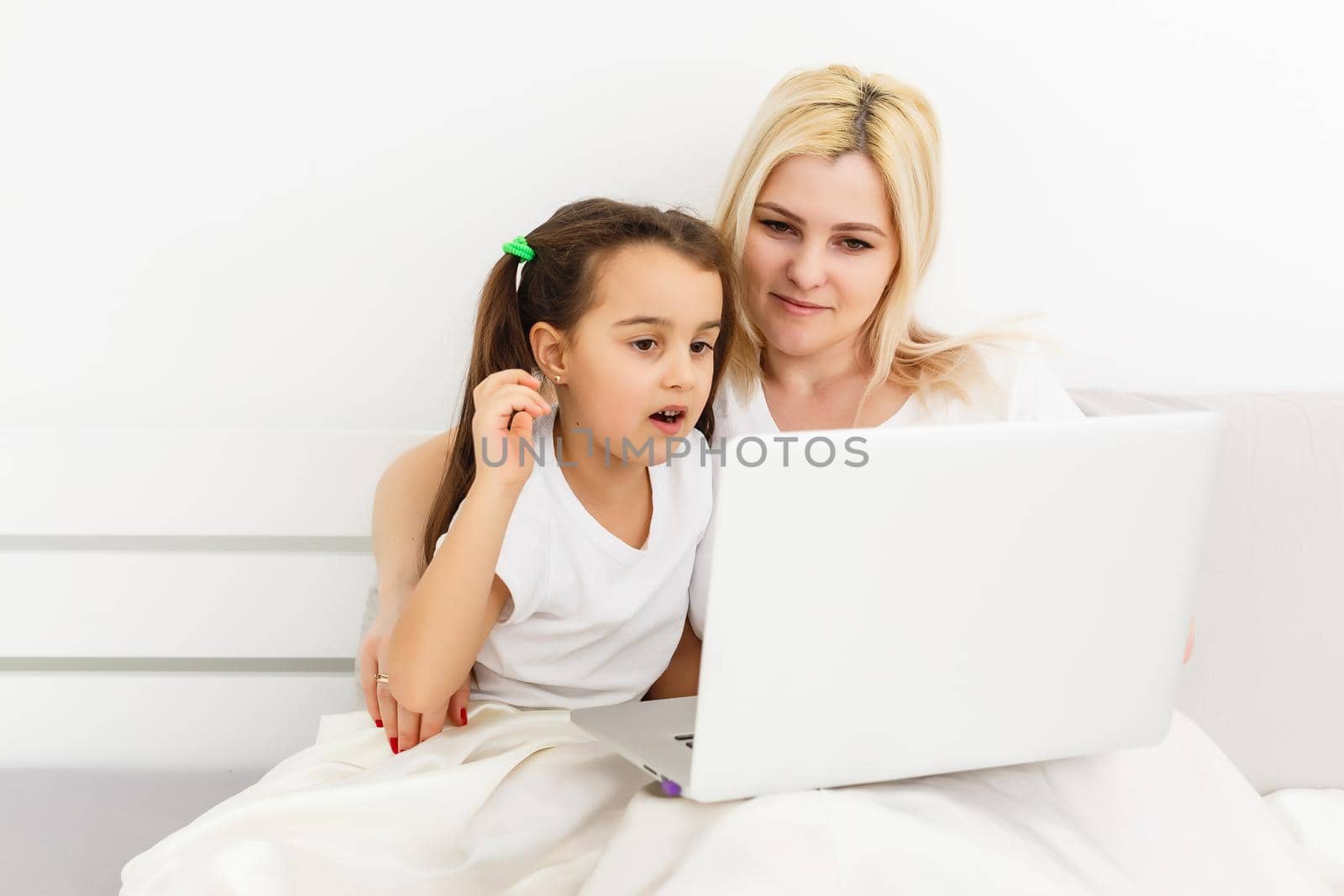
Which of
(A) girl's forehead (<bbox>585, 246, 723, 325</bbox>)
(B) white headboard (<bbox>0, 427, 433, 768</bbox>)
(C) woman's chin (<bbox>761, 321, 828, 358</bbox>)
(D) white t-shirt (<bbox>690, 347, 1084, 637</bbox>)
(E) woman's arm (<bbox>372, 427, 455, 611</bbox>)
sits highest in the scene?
(A) girl's forehead (<bbox>585, 246, 723, 325</bbox>)

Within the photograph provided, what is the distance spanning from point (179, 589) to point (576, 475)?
71 centimetres

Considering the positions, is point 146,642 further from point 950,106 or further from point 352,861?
point 950,106

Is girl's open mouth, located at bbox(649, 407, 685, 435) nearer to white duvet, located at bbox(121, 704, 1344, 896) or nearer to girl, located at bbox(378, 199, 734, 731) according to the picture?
girl, located at bbox(378, 199, 734, 731)

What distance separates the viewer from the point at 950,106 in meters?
1.79

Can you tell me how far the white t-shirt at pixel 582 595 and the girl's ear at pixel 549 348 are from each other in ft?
0.26

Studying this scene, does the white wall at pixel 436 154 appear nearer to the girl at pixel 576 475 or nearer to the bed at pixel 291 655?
the bed at pixel 291 655

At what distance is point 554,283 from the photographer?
1371mm

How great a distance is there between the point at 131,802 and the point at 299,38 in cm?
106

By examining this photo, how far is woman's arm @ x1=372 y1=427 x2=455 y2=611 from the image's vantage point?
4.87 feet

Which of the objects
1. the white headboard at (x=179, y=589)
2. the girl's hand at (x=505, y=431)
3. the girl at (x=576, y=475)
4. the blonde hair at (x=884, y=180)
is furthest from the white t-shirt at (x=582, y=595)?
the white headboard at (x=179, y=589)

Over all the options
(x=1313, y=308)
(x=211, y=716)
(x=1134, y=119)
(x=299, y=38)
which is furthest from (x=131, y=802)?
(x=1313, y=308)

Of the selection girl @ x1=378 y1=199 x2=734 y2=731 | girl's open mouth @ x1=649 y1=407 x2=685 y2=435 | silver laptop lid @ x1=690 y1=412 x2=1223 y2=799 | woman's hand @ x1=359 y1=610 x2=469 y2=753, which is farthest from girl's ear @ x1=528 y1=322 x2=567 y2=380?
silver laptop lid @ x1=690 y1=412 x2=1223 y2=799

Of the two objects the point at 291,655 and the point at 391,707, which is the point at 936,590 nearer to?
the point at 391,707

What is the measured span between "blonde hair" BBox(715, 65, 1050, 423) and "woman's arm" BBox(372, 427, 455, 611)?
40cm
